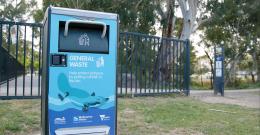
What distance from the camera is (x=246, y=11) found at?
2495cm

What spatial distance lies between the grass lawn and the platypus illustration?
7.02ft

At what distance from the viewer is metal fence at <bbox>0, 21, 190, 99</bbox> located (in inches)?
341

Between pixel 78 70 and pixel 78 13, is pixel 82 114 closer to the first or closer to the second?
pixel 78 70

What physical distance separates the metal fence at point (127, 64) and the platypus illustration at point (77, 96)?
159 inches

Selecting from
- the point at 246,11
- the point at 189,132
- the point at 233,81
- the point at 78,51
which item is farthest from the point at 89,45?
the point at 233,81

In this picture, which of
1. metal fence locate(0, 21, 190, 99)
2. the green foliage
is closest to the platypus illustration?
metal fence locate(0, 21, 190, 99)

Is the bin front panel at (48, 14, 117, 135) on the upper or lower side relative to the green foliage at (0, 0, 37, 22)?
lower

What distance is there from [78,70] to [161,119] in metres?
3.53

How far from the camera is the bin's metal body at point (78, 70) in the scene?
394 centimetres

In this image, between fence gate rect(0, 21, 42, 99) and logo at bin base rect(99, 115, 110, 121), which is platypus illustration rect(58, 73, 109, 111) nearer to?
logo at bin base rect(99, 115, 110, 121)

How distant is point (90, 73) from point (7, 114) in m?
3.11

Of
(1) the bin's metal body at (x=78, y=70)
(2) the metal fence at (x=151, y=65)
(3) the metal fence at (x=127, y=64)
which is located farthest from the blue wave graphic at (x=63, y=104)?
(2) the metal fence at (x=151, y=65)

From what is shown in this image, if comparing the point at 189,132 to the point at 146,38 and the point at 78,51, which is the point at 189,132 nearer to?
the point at 78,51

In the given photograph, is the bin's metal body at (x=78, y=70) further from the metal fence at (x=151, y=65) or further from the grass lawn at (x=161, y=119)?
the metal fence at (x=151, y=65)
